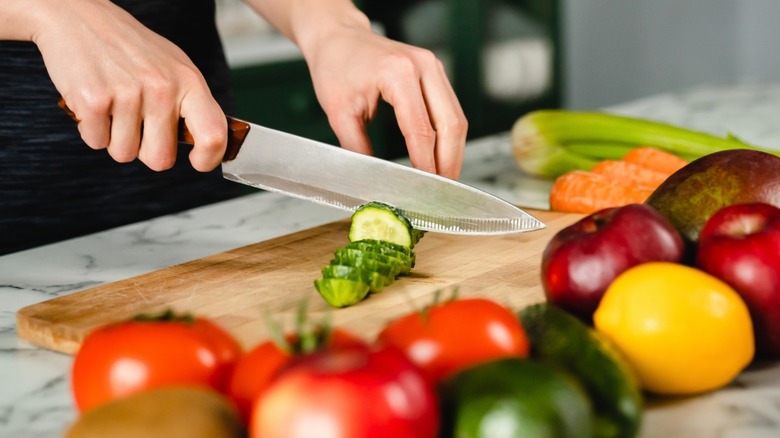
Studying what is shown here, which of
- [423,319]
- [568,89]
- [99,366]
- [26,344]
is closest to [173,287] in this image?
[26,344]

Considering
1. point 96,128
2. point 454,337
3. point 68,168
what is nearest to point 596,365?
point 454,337

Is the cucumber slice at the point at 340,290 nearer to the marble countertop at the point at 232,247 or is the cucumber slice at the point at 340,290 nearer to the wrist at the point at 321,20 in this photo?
the marble countertop at the point at 232,247

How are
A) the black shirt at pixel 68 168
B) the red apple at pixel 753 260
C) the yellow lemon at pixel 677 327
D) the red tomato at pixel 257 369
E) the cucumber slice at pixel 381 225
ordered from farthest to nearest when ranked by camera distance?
the black shirt at pixel 68 168 < the cucumber slice at pixel 381 225 < the red apple at pixel 753 260 < the yellow lemon at pixel 677 327 < the red tomato at pixel 257 369

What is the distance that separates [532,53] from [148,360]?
4.78 meters

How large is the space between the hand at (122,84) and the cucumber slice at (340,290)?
332 millimetres

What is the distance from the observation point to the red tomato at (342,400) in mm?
791

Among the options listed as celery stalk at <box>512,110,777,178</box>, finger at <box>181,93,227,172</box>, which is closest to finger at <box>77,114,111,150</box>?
finger at <box>181,93,227,172</box>

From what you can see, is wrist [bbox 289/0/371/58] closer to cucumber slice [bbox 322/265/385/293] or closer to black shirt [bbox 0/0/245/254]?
black shirt [bbox 0/0/245/254]

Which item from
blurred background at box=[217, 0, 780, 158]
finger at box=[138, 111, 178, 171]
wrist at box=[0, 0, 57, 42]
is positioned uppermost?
wrist at box=[0, 0, 57, 42]

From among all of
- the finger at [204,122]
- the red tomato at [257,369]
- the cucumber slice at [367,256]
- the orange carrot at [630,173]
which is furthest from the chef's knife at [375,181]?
the red tomato at [257,369]

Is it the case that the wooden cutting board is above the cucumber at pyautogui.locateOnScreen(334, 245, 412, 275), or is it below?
below

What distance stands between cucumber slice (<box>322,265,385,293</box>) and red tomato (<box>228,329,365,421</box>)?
0.51 metres

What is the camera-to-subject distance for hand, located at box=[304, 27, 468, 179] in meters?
1.88

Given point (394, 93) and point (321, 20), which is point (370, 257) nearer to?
point (394, 93)
